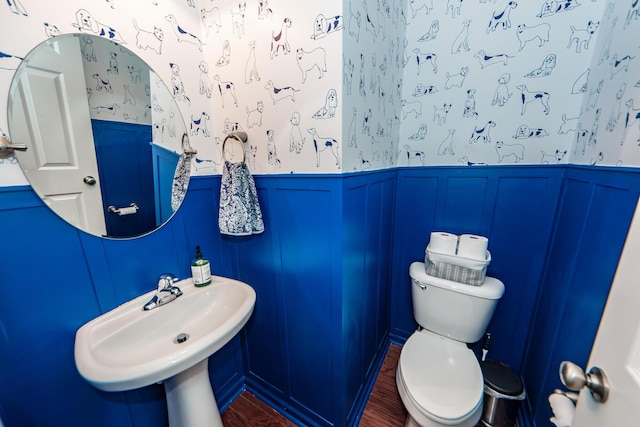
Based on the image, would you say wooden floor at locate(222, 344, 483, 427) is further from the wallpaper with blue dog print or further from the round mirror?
the wallpaper with blue dog print

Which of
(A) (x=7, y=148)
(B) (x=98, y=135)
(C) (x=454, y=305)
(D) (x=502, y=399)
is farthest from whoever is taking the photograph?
(C) (x=454, y=305)

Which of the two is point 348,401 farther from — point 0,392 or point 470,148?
point 470,148

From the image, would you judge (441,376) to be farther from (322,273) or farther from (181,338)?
(181,338)

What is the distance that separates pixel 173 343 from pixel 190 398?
9.4 inches

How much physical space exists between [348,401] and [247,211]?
1.06 meters

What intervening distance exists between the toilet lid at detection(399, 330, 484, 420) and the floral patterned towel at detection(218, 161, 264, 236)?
3.23 ft

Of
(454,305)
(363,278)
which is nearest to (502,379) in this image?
(454,305)

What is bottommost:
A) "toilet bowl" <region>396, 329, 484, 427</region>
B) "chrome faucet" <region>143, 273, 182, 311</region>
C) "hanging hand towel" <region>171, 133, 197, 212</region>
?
"toilet bowl" <region>396, 329, 484, 427</region>

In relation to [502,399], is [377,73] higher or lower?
higher

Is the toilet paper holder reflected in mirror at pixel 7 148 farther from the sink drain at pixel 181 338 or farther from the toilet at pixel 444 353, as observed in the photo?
the toilet at pixel 444 353

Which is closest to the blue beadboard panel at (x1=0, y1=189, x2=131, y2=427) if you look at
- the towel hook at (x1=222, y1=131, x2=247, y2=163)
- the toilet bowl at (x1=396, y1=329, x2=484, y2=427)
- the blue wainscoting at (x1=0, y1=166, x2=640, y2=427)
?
the blue wainscoting at (x1=0, y1=166, x2=640, y2=427)

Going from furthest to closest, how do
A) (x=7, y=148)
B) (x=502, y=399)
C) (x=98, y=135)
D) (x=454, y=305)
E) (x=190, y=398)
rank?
(x=454, y=305) → (x=502, y=399) → (x=190, y=398) → (x=98, y=135) → (x=7, y=148)

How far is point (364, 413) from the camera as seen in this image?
1.33m

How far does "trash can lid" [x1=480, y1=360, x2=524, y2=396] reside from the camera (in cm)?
116
